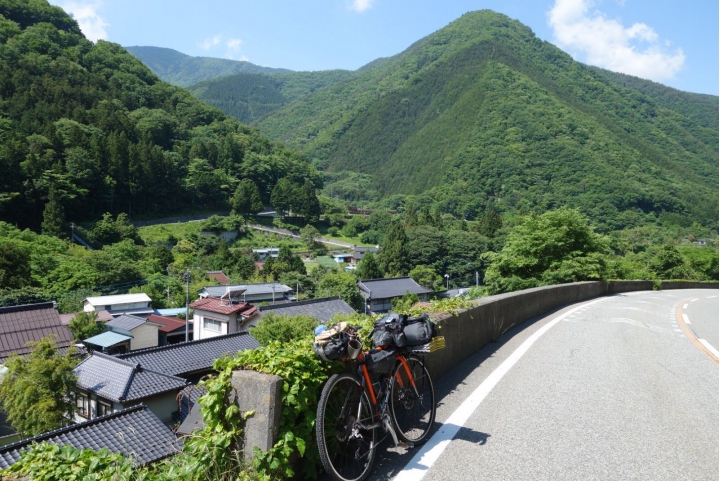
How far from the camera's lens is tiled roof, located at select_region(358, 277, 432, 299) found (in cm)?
4841

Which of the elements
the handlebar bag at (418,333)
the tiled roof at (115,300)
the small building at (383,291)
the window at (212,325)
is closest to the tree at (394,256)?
the small building at (383,291)

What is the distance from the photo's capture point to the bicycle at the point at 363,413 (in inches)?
114

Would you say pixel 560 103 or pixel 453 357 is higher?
pixel 560 103

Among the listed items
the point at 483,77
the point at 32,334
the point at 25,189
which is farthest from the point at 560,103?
the point at 32,334

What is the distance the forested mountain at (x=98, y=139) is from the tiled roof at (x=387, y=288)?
34.8m

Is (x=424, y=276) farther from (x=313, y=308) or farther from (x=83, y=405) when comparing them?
(x=83, y=405)

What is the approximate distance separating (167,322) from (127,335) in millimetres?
4474

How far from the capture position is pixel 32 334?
23.3 m

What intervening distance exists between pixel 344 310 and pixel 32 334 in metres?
17.0

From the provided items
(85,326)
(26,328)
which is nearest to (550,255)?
(26,328)

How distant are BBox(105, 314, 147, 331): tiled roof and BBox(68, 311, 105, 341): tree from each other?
97 centimetres

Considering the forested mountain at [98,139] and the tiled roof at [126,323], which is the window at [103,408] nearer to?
the tiled roof at [126,323]

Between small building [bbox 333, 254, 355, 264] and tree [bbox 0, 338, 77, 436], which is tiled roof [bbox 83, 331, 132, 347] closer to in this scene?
tree [bbox 0, 338, 77, 436]

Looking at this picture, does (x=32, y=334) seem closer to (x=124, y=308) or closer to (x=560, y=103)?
(x=124, y=308)
